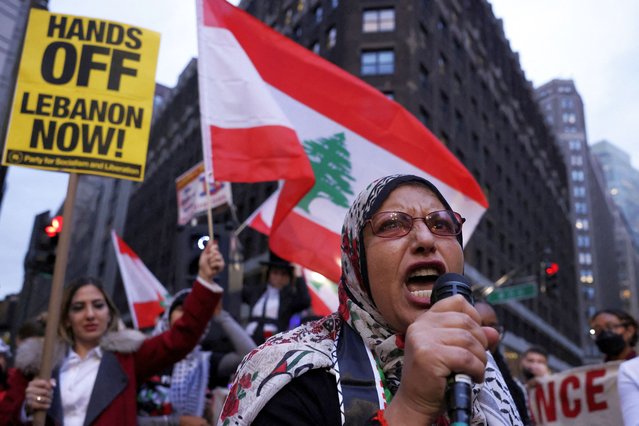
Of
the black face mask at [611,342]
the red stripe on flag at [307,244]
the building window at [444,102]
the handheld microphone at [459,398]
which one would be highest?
the building window at [444,102]

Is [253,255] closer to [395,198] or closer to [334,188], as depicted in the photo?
[334,188]

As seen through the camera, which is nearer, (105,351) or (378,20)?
(105,351)

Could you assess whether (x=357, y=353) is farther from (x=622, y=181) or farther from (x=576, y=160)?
(x=622, y=181)

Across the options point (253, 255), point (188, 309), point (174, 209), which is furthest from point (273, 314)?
point (174, 209)

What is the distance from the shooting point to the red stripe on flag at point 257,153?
4.95 meters

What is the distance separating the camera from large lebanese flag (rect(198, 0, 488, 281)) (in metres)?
5.34

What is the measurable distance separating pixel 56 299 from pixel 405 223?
2.57 meters

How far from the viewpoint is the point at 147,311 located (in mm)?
9344

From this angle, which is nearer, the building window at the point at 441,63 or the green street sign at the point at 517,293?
the green street sign at the point at 517,293

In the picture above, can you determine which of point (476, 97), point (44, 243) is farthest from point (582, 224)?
point (44, 243)

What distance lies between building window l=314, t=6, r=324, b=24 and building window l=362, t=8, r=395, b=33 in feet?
10.3

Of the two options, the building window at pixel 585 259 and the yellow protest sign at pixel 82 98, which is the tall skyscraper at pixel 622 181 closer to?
the building window at pixel 585 259

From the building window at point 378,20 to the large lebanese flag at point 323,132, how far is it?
90.9 feet

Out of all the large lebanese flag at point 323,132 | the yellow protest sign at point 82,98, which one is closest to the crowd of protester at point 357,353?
the yellow protest sign at point 82,98
